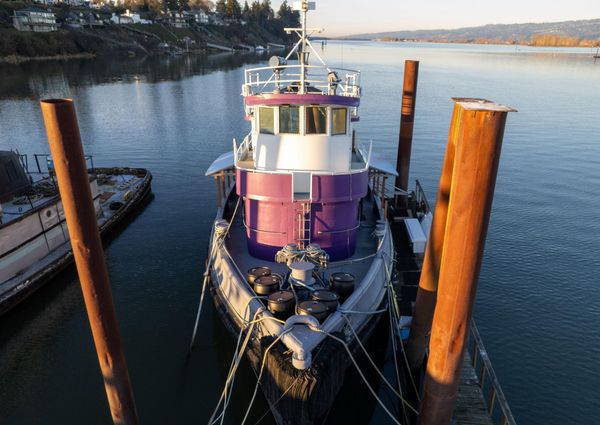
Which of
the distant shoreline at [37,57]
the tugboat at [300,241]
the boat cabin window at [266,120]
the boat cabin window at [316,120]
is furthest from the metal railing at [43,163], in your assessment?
the distant shoreline at [37,57]

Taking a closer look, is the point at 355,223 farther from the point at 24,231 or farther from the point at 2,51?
the point at 2,51

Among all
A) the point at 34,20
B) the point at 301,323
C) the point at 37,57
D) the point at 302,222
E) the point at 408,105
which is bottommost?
the point at 301,323

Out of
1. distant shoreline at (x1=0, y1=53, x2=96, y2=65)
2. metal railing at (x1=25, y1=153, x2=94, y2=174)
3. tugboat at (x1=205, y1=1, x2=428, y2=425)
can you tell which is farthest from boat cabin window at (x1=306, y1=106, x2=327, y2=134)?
distant shoreline at (x1=0, y1=53, x2=96, y2=65)

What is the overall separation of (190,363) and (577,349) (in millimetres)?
14759

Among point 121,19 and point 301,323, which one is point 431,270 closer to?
point 301,323

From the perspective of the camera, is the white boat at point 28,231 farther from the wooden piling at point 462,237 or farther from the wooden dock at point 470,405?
the wooden dock at point 470,405

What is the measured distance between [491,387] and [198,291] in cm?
1238

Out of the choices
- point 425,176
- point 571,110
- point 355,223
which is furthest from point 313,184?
point 571,110

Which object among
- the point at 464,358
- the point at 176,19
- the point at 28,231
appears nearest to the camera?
the point at 464,358

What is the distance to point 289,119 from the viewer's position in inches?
570

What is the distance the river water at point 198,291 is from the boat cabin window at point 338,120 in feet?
28.7

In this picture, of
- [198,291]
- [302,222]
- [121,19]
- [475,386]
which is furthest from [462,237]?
[121,19]

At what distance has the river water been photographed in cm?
1302

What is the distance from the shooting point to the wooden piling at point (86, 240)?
674cm
